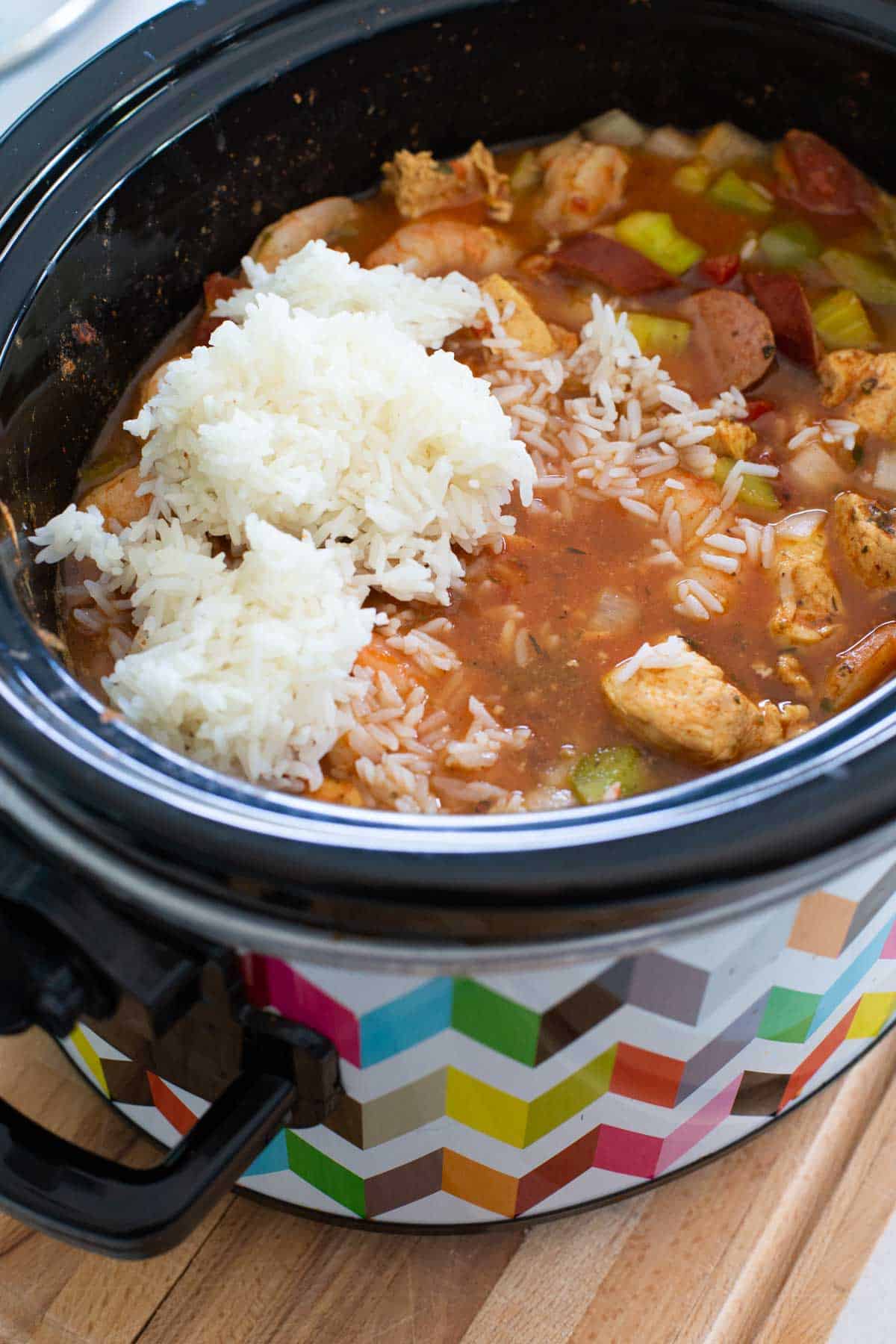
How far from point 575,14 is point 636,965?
67.2 inches

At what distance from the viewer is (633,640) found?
1768 millimetres

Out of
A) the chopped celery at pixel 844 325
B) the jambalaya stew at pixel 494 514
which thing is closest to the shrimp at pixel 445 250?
the jambalaya stew at pixel 494 514

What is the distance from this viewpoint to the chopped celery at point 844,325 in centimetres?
217

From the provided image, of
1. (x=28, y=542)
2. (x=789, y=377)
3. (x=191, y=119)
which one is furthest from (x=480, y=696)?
(x=191, y=119)

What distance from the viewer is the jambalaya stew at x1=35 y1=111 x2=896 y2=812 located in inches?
62.8

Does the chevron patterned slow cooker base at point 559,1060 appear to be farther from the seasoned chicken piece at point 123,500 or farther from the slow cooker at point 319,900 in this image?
the seasoned chicken piece at point 123,500

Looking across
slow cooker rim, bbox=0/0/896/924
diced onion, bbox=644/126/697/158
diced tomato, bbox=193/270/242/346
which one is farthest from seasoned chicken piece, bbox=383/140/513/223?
slow cooker rim, bbox=0/0/896/924

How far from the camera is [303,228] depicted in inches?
87.2

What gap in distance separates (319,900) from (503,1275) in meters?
0.88

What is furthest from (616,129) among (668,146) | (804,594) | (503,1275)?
(503,1275)

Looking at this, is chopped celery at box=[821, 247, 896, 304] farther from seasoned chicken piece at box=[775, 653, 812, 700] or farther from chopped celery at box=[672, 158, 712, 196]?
seasoned chicken piece at box=[775, 653, 812, 700]

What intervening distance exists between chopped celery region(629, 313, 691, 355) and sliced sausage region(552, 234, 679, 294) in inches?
3.8

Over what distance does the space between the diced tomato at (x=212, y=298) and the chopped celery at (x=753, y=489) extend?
82cm

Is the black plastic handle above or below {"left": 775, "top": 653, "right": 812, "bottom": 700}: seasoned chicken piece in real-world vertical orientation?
below
